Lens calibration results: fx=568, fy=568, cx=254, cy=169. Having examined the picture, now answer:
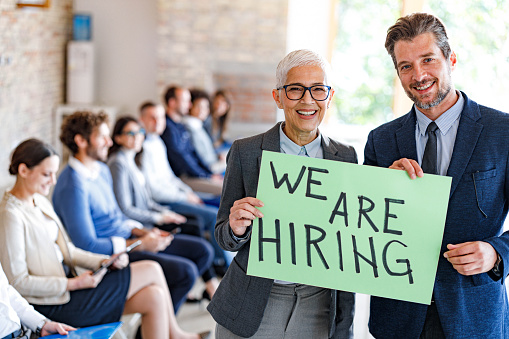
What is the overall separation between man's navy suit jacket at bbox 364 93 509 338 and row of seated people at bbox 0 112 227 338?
1.51 meters

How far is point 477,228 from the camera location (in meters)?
1.57

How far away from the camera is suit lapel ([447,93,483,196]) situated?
5.15ft

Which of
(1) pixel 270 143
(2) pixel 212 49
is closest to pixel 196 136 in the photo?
(2) pixel 212 49

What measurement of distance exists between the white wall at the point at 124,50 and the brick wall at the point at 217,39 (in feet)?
1.80

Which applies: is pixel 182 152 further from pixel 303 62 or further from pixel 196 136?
pixel 303 62

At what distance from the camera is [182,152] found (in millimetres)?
5133

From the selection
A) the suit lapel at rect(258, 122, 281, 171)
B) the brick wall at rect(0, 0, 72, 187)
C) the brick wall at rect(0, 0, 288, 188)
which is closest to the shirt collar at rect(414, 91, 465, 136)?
the suit lapel at rect(258, 122, 281, 171)

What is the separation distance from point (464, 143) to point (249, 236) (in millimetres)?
657

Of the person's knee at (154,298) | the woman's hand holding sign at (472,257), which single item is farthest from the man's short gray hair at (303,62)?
the person's knee at (154,298)

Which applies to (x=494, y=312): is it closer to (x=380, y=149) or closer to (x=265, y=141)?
(x=380, y=149)

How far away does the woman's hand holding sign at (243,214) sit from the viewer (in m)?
1.54

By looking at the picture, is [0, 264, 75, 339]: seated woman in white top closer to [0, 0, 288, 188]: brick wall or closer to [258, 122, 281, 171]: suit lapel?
[258, 122, 281, 171]: suit lapel

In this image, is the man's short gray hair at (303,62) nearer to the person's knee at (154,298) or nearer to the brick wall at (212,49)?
the person's knee at (154,298)

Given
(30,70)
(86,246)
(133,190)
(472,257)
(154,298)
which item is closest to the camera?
(472,257)
